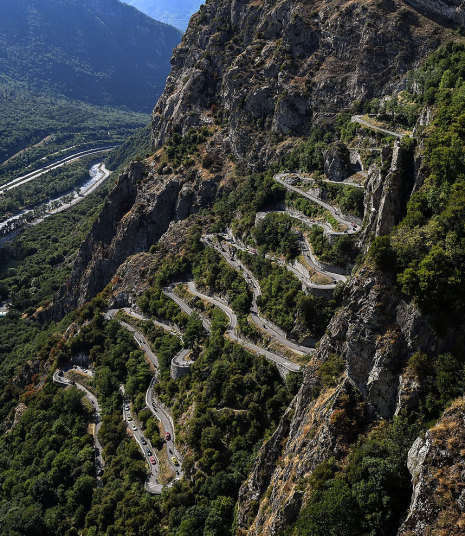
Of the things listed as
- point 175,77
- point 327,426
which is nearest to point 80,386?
point 327,426

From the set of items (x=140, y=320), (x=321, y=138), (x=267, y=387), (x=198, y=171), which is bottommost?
(x=140, y=320)

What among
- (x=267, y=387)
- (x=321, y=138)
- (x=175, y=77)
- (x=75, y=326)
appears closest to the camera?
(x=267, y=387)

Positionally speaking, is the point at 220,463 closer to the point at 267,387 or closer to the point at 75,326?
the point at 267,387

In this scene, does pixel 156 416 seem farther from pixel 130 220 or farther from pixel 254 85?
pixel 254 85

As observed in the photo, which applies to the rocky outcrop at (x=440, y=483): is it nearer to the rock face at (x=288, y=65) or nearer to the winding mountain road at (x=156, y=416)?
the winding mountain road at (x=156, y=416)

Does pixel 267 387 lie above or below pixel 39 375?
above

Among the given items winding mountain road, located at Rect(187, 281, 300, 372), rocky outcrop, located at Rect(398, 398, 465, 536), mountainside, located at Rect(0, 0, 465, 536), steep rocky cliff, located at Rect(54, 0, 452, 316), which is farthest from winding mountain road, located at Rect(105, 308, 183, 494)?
steep rocky cliff, located at Rect(54, 0, 452, 316)

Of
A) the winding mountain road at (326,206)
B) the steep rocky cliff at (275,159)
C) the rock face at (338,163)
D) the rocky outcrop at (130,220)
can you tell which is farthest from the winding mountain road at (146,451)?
the rock face at (338,163)
